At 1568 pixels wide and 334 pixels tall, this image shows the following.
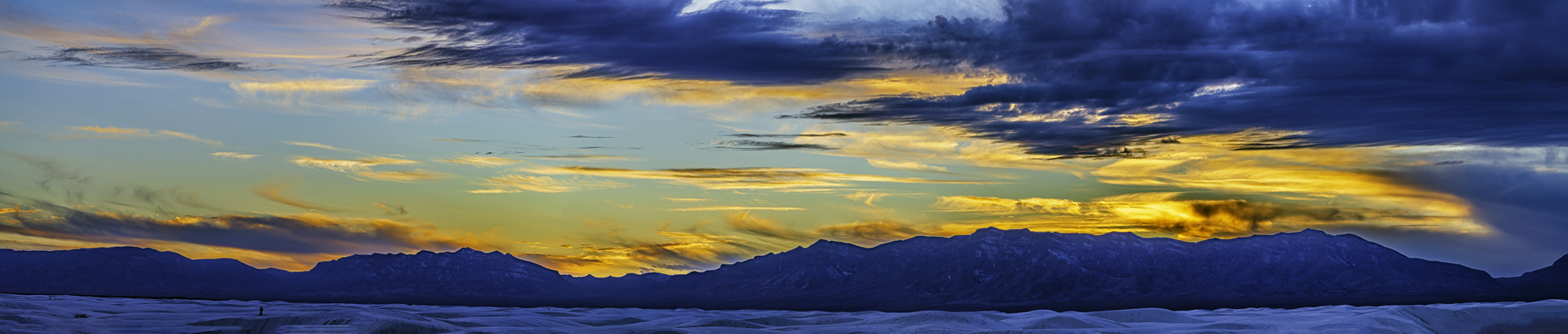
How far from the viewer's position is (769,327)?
2432 inches

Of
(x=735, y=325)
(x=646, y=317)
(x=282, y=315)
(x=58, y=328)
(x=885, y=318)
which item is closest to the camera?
(x=58, y=328)

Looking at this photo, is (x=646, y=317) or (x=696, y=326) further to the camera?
(x=646, y=317)

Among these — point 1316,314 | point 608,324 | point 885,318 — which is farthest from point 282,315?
point 1316,314

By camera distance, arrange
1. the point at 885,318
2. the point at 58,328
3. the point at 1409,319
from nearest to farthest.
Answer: the point at 58,328, the point at 1409,319, the point at 885,318

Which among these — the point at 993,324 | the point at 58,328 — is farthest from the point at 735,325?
the point at 58,328

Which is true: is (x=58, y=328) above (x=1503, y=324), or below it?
above

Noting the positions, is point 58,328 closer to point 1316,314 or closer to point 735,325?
point 735,325

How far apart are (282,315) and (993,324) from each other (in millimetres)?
38407

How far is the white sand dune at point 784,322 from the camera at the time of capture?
49531 millimetres

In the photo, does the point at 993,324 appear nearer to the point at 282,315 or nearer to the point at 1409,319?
the point at 1409,319

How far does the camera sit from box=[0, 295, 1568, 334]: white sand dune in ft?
163

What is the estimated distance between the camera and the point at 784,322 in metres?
68.2

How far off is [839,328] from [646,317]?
1905cm

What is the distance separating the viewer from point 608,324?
6219 centimetres
